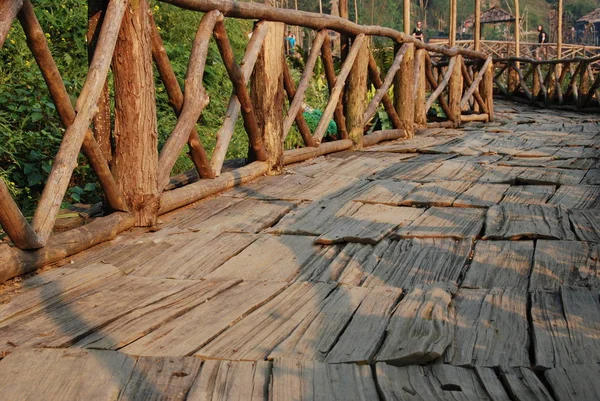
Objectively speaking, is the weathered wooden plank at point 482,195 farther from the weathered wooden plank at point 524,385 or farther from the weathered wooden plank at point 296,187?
the weathered wooden plank at point 524,385

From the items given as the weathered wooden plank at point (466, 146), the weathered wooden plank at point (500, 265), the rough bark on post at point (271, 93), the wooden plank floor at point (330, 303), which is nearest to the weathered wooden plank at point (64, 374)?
the wooden plank floor at point (330, 303)

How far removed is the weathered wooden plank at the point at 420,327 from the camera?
207 cm

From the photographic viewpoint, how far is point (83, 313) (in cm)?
253

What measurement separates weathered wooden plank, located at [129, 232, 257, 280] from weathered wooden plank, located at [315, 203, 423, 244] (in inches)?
13.9

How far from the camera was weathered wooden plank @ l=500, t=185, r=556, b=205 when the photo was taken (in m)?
4.13

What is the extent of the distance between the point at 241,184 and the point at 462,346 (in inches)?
112

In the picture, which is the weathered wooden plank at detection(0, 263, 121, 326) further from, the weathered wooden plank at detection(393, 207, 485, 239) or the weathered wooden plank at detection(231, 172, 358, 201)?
the weathered wooden plank at detection(231, 172, 358, 201)

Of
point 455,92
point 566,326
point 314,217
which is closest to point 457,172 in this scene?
point 314,217

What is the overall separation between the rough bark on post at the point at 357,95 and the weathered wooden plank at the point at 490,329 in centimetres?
409

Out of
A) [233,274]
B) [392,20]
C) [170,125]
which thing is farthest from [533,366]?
[392,20]

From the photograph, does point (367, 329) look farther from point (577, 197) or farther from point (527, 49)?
point (527, 49)

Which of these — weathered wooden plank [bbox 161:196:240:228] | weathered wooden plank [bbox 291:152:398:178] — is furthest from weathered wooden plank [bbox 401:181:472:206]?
weathered wooden plank [bbox 161:196:240:228]

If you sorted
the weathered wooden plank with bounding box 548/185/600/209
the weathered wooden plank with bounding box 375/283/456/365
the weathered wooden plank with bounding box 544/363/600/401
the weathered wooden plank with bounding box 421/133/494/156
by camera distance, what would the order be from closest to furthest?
the weathered wooden plank with bounding box 544/363/600/401 < the weathered wooden plank with bounding box 375/283/456/365 < the weathered wooden plank with bounding box 548/185/600/209 < the weathered wooden plank with bounding box 421/133/494/156

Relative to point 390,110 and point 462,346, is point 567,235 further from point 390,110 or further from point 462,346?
point 390,110
